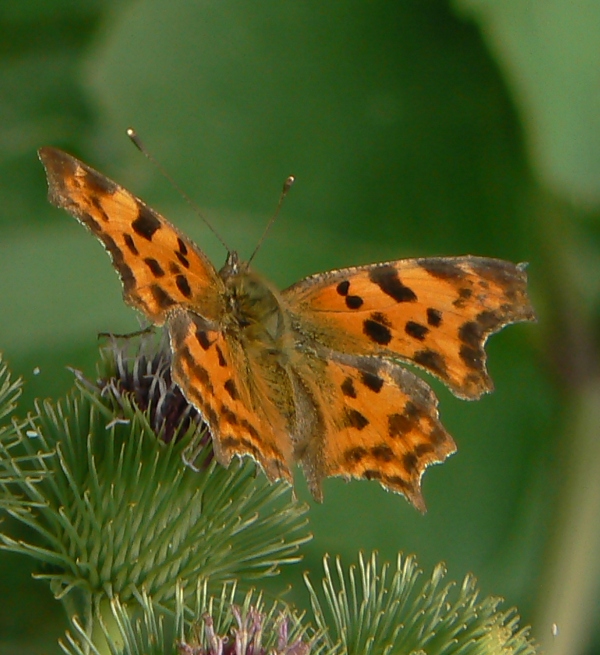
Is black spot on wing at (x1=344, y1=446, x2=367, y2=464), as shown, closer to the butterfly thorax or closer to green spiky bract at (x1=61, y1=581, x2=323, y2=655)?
the butterfly thorax

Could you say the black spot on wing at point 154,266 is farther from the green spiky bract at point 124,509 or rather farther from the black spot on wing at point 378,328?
the black spot on wing at point 378,328

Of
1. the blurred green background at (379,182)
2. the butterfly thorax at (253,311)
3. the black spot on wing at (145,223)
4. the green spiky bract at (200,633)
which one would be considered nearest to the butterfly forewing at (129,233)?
the black spot on wing at (145,223)

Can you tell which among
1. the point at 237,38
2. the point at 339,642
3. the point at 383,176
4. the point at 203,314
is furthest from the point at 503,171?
the point at 339,642

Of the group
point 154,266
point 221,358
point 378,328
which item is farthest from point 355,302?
point 154,266

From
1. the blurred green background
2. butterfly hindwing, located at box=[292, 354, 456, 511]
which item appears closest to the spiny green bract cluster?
butterfly hindwing, located at box=[292, 354, 456, 511]

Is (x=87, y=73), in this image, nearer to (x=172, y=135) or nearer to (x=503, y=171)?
(x=172, y=135)
